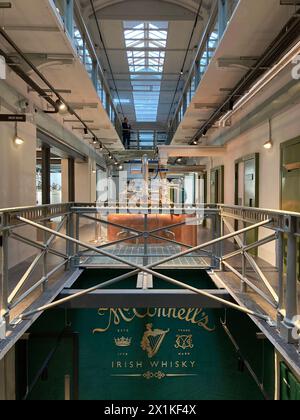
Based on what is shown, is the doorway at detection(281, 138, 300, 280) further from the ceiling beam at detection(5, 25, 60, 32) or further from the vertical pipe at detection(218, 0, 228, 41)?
the ceiling beam at detection(5, 25, 60, 32)

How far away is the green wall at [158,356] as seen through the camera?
461 cm

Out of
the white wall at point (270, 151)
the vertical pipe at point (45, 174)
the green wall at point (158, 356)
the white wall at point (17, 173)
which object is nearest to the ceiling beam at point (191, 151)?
the white wall at point (270, 151)

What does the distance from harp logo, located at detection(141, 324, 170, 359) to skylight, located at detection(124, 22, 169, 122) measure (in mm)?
5941

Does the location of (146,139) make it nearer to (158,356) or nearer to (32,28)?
(32,28)

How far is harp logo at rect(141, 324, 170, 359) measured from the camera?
472 cm

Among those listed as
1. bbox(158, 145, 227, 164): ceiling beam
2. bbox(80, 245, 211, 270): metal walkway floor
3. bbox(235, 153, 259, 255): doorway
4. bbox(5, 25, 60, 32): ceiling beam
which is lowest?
bbox(80, 245, 211, 270): metal walkway floor

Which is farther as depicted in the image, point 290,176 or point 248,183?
point 248,183

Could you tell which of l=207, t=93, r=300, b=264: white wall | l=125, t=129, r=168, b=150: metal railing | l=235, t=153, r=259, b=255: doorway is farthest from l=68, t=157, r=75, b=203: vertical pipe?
l=125, t=129, r=168, b=150: metal railing

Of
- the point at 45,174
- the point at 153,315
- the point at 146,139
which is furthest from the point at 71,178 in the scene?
the point at 146,139

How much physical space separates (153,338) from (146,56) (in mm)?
7078

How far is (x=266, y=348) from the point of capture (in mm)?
3643

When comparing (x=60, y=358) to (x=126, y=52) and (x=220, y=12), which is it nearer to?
(x=220, y=12)

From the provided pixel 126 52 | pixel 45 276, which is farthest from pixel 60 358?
pixel 126 52

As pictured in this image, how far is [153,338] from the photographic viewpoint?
15.5 ft
